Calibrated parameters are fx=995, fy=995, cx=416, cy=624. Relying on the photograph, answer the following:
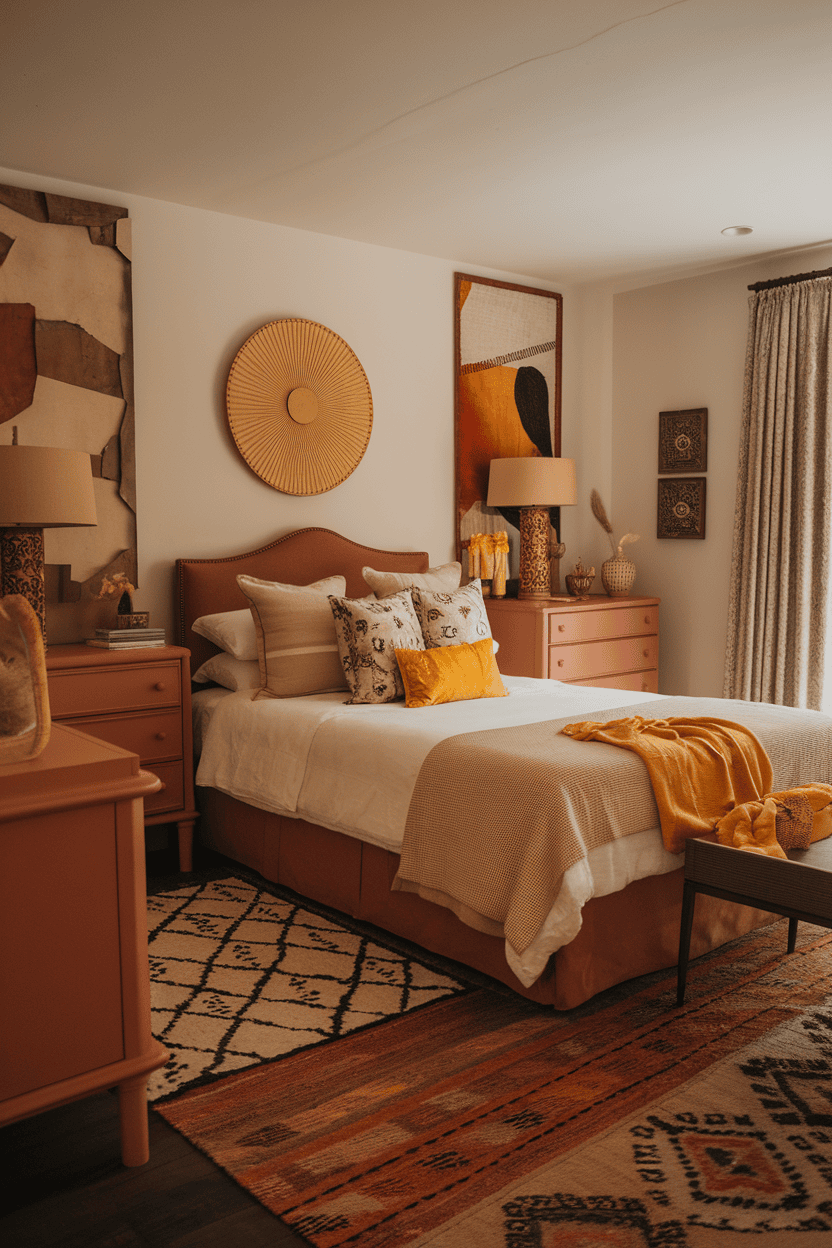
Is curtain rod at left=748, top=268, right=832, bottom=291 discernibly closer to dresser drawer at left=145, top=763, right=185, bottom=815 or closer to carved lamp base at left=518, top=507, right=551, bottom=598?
carved lamp base at left=518, top=507, right=551, bottom=598

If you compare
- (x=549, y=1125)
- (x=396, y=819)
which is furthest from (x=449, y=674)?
(x=549, y=1125)

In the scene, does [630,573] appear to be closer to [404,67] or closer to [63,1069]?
[404,67]

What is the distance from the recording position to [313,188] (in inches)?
152

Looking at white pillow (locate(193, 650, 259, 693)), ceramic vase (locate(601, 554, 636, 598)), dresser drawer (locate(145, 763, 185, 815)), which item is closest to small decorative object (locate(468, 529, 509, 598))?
ceramic vase (locate(601, 554, 636, 598))

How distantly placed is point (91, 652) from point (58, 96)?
179 centimetres

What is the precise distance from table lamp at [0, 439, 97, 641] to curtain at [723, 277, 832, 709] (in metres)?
3.17

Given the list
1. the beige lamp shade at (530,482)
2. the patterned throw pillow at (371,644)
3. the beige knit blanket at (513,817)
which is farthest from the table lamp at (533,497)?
the beige knit blanket at (513,817)

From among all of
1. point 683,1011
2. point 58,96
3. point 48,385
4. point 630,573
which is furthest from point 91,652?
point 630,573

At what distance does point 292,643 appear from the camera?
3730 mm

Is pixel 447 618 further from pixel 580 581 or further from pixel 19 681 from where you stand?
pixel 19 681

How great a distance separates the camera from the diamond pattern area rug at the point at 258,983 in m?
2.38

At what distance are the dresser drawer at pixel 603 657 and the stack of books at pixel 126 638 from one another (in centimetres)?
193

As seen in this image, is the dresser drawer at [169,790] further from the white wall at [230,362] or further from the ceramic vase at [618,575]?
the ceramic vase at [618,575]

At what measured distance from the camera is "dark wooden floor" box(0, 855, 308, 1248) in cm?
171
